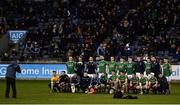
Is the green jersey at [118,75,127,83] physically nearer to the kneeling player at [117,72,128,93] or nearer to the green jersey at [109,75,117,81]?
the kneeling player at [117,72,128,93]

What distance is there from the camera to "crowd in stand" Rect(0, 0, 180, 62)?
45781 millimetres

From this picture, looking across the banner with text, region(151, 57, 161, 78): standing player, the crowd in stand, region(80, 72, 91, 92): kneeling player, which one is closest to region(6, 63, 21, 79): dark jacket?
region(80, 72, 91, 92): kneeling player

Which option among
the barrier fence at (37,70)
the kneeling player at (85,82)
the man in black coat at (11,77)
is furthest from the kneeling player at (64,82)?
the barrier fence at (37,70)

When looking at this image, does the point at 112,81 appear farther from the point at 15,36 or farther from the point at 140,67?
the point at 15,36

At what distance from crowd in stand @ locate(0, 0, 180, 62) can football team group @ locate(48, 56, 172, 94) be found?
26.4 feet

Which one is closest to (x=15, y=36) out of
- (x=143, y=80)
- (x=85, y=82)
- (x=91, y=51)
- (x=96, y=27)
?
(x=91, y=51)

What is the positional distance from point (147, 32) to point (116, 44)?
10.6ft

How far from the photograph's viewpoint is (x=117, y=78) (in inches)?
1345

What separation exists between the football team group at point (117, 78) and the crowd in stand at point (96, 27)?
8053 millimetres

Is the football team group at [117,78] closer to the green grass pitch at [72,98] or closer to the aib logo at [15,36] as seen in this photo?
the green grass pitch at [72,98]

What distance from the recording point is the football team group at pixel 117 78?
34.5 m

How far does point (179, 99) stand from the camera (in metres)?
30.6

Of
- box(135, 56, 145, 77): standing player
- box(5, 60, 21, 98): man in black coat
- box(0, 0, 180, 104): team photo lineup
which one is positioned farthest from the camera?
box(135, 56, 145, 77): standing player

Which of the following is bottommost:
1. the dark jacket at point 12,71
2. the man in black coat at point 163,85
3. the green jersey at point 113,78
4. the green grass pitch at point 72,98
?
the green grass pitch at point 72,98
